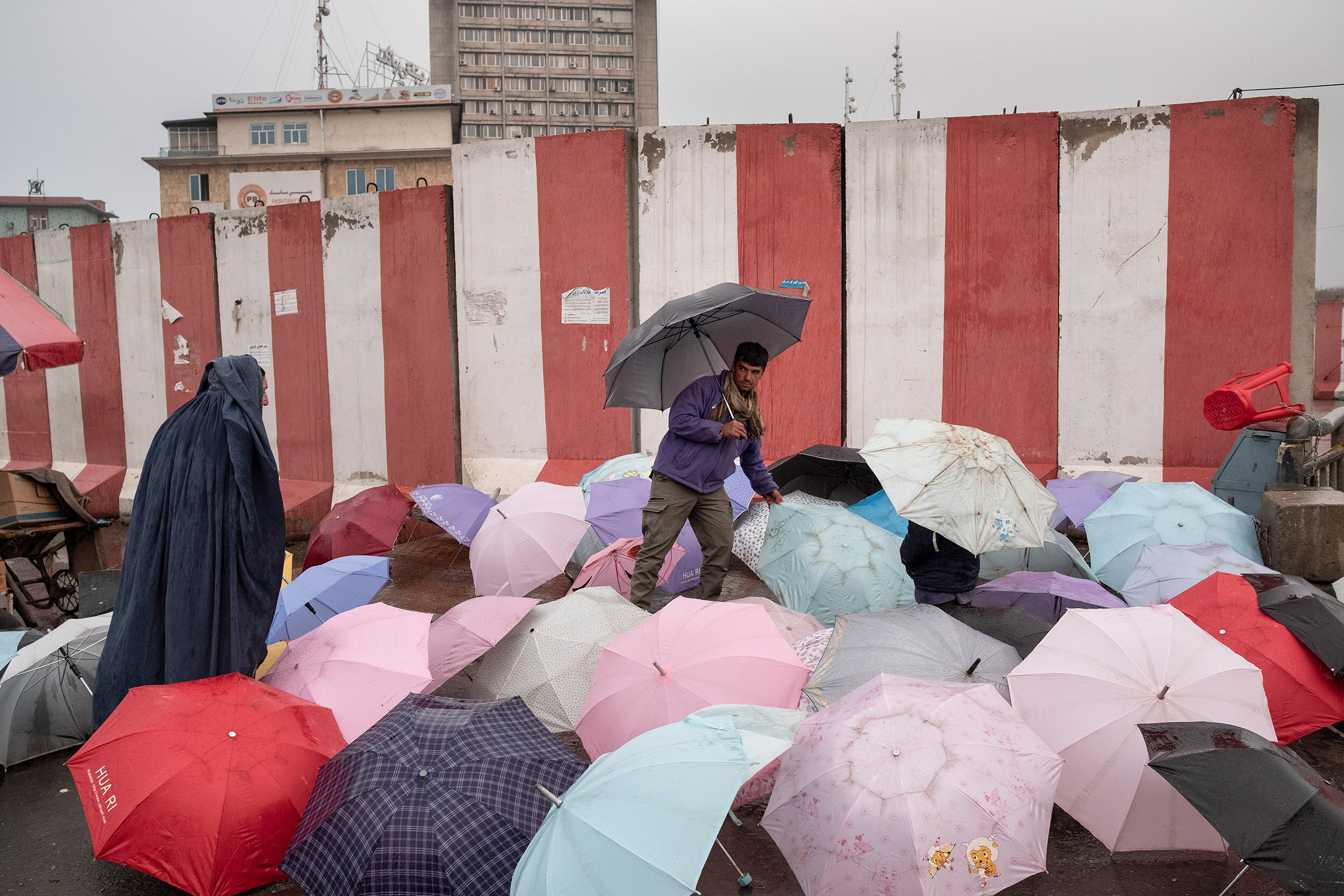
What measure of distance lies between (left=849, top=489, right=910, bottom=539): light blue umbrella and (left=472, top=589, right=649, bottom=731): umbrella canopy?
1.98 metres

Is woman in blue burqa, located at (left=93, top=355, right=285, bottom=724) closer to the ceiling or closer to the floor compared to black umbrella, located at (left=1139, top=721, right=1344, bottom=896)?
closer to the ceiling

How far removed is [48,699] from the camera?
364 cm

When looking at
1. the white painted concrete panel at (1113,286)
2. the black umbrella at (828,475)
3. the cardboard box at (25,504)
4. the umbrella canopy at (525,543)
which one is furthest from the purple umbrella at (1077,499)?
the cardboard box at (25,504)

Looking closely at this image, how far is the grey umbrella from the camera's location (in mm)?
4703

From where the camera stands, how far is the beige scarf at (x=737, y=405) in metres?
4.61

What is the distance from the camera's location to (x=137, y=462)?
32.7 ft

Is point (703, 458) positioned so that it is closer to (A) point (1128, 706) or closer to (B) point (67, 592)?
(A) point (1128, 706)

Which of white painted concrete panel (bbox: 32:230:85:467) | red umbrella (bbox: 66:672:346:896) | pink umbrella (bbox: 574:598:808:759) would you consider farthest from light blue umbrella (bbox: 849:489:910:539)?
white painted concrete panel (bbox: 32:230:85:467)

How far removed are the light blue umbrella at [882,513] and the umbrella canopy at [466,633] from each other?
233 centimetres

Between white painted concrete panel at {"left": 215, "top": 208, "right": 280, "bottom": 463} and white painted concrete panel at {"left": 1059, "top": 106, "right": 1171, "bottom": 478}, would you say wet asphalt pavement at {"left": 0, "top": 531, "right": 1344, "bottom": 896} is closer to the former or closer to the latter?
white painted concrete panel at {"left": 1059, "top": 106, "right": 1171, "bottom": 478}

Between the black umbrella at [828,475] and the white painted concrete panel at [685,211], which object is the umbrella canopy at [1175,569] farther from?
the white painted concrete panel at [685,211]

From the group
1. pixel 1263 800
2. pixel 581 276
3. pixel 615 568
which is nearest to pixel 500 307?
pixel 581 276

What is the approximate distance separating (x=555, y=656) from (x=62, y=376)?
31.9 feet

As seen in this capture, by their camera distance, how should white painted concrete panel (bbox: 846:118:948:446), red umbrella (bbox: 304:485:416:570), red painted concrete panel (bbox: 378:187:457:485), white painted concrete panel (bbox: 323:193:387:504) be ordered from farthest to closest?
white painted concrete panel (bbox: 323:193:387:504) < red painted concrete panel (bbox: 378:187:457:485) < white painted concrete panel (bbox: 846:118:948:446) < red umbrella (bbox: 304:485:416:570)
